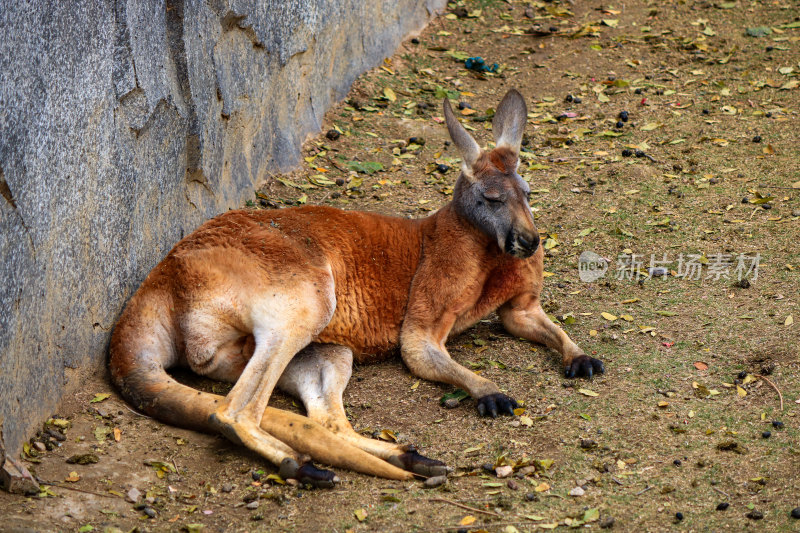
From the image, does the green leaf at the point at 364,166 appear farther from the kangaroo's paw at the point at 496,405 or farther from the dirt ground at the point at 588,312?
the kangaroo's paw at the point at 496,405

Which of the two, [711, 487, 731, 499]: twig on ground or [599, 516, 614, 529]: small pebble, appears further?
[711, 487, 731, 499]: twig on ground

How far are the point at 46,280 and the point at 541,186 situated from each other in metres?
4.23

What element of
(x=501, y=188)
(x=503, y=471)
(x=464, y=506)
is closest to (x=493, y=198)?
(x=501, y=188)

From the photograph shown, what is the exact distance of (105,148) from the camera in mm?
4344

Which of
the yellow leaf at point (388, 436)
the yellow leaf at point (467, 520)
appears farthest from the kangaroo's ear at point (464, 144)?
the yellow leaf at point (467, 520)

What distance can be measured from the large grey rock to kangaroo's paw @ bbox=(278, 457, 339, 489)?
1.16 metres

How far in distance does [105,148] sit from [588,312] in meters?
3.10

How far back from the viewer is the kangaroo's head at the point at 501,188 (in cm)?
490

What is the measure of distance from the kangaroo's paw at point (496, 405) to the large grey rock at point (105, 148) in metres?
2.01

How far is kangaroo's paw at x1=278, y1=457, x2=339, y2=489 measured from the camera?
3.75 metres

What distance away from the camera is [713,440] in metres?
3.97

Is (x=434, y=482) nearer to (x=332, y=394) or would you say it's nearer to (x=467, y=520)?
(x=467, y=520)

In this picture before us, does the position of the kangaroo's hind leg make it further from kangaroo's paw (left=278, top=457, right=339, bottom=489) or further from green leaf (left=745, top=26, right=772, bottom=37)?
green leaf (left=745, top=26, right=772, bottom=37)

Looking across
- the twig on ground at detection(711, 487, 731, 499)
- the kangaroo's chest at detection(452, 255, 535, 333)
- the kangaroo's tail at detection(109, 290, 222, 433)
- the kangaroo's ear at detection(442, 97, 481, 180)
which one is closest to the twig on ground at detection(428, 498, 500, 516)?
the twig on ground at detection(711, 487, 731, 499)
